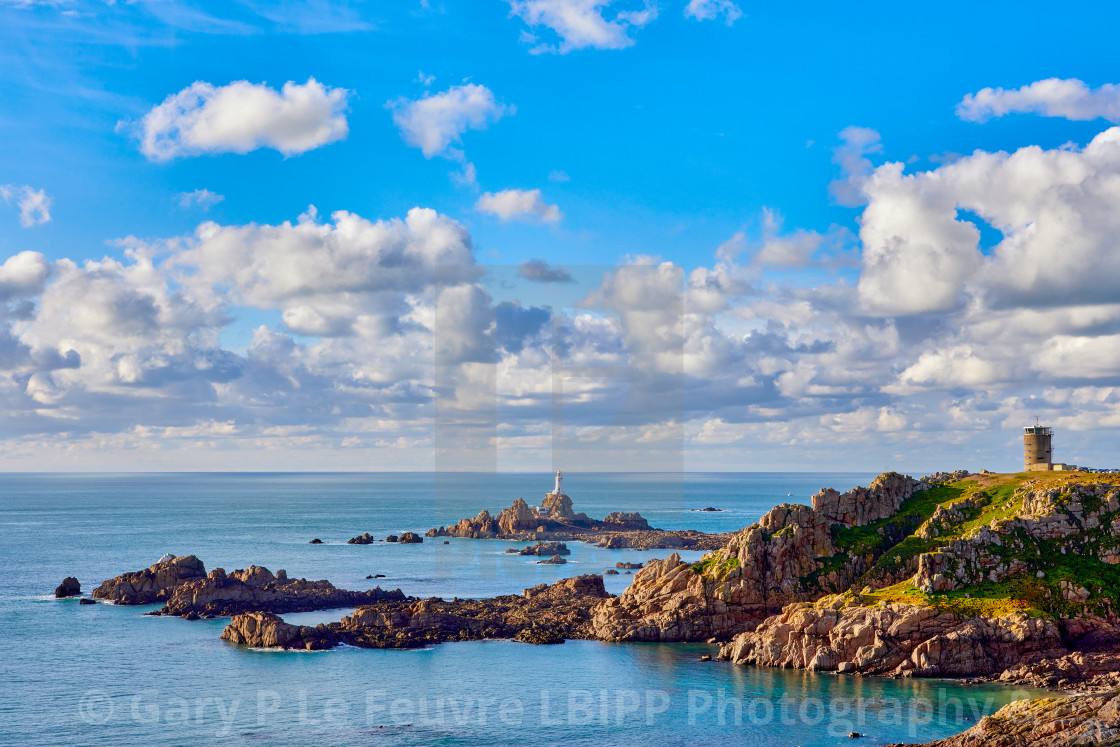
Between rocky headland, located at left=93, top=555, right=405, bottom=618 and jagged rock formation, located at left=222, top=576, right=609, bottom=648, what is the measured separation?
28.7 feet

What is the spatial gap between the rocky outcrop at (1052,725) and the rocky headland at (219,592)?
7833cm

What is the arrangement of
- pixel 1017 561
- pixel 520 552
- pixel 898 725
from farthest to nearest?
1. pixel 520 552
2. pixel 1017 561
3. pixel 898 725

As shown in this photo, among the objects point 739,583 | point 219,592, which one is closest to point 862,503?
Result: point 739,583

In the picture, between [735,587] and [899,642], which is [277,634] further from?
[899,642]

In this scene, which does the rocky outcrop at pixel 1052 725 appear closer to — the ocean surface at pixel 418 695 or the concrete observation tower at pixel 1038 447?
the ocean surface at pixel 418 695

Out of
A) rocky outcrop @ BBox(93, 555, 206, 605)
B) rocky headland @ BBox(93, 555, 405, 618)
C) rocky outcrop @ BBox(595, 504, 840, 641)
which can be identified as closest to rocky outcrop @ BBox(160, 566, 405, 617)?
rocky headland @ BBox(93, 555, 405, 618)

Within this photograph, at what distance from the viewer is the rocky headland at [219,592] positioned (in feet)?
359

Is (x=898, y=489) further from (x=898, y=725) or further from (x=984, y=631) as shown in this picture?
(x=898, y=725)

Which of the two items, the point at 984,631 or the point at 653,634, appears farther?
the point at 653,634

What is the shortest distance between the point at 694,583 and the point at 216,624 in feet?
182

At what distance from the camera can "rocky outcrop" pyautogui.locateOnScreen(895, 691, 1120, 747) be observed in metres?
48.4

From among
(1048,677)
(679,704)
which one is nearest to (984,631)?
(1048,677)

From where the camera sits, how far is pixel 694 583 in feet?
323

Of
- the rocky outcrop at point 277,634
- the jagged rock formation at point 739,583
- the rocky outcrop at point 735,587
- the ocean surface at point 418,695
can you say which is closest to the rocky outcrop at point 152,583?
the ocean surface at point 418,695
